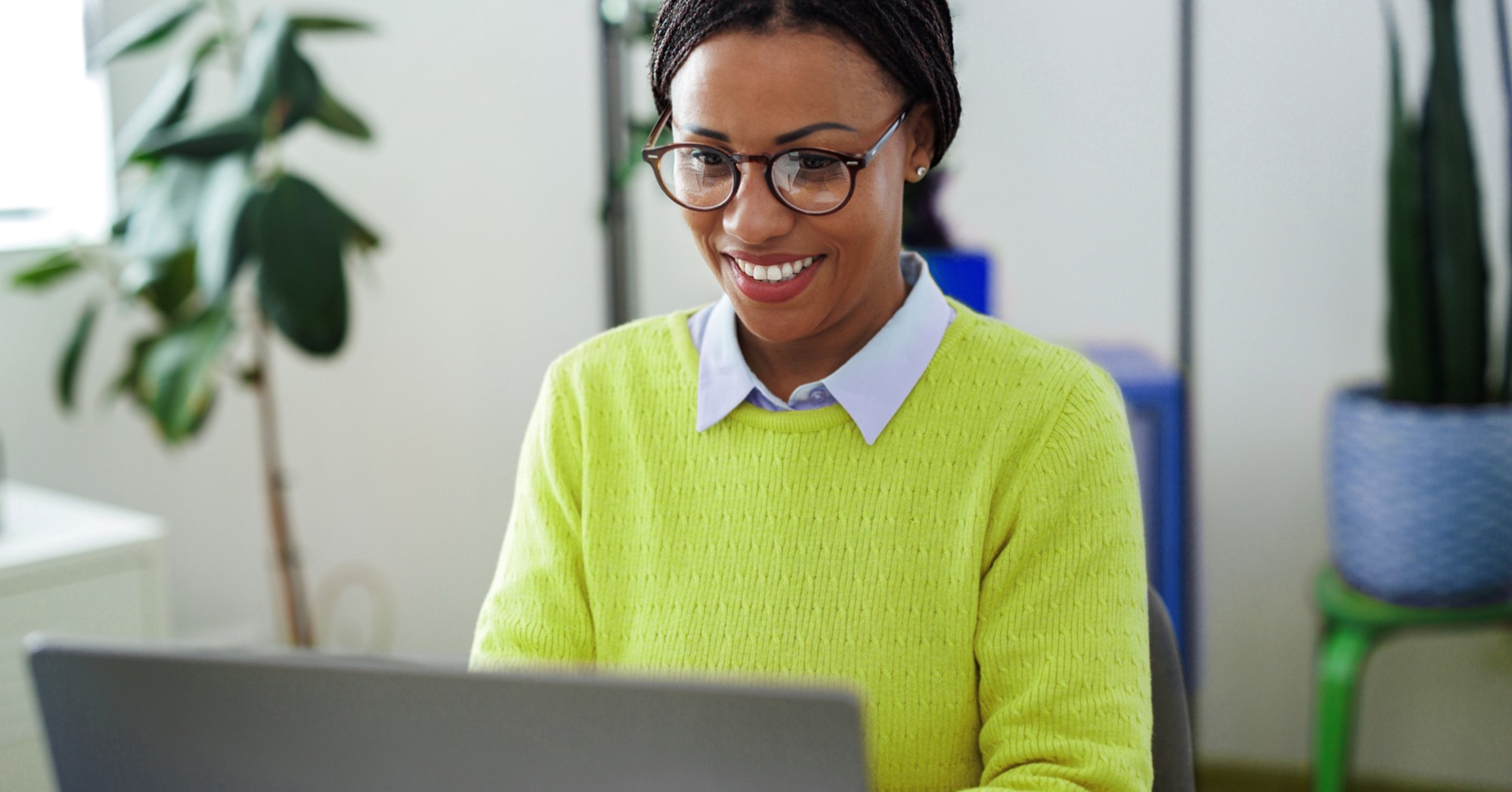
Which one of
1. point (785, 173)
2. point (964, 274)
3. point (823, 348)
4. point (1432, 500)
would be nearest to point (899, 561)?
point (823, 348)

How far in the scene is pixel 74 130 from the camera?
2.39 m

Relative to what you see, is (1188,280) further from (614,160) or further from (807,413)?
(807,413)

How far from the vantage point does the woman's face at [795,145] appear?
842 millimetres

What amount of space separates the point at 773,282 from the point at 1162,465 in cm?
114

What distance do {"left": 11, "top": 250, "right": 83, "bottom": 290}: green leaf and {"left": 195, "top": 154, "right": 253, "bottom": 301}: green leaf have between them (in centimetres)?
29

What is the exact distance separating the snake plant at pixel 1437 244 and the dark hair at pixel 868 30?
3.72ft

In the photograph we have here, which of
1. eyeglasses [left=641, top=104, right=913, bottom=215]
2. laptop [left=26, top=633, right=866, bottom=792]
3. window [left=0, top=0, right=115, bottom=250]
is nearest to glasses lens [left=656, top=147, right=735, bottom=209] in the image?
eyeglasses [left=641, top=104, right=913, bottom=215]

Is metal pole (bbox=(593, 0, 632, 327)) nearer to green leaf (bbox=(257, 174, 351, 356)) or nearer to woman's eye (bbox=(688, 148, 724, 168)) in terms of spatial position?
green leaf (bbox=(257, 174, 351, 356))

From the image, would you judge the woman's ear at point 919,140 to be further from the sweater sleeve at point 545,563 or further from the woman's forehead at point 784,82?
the sweater sleeve at point 545,563

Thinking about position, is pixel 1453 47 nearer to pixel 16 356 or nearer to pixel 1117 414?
pixel 1117 414

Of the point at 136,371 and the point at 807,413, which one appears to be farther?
the point at 136,371

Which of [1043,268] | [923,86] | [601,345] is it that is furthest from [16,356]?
[923,86]

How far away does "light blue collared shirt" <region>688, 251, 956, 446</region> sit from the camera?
3.13 feet

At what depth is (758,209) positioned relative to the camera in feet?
2.84
